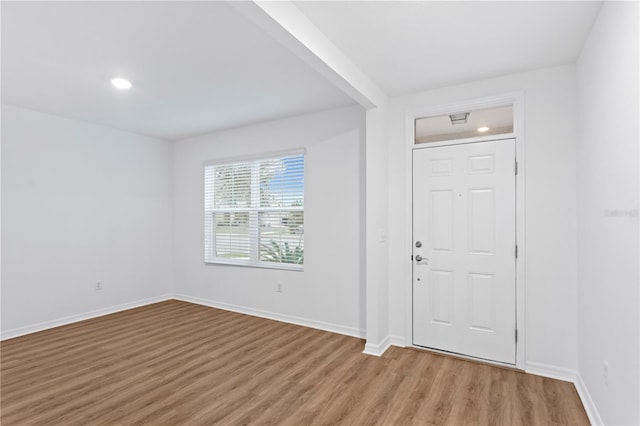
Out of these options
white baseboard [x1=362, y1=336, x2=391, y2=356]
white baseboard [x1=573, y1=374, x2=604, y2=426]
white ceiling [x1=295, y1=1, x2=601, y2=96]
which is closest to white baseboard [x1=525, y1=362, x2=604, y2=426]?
white baseboard [x1=573, y1=374, x2=604, y2=426]

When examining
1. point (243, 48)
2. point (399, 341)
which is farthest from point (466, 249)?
point (243, 48)

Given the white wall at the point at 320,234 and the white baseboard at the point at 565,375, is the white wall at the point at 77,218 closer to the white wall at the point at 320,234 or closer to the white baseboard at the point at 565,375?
the white wall at the point at 320,234

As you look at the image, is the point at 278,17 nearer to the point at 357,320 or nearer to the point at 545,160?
the point at 545,160

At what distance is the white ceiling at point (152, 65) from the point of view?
219cm

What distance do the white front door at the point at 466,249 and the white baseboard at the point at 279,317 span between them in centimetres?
81

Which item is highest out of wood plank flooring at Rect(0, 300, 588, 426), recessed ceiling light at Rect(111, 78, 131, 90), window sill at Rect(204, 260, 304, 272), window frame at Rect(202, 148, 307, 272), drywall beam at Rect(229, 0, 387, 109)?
recessed ceiling light at Rect(111, 78, 131, 90)

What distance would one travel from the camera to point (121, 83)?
322 cm

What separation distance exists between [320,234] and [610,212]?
2764mm

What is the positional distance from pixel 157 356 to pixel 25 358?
4.11 feet

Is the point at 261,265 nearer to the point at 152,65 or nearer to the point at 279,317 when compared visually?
the point at 279,317

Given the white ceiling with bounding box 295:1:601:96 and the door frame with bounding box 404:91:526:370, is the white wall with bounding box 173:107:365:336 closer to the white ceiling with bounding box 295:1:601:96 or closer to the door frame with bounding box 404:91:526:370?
the door frame with bounding box 404:91:526:370

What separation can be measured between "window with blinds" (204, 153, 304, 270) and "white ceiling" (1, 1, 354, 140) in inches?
29.7

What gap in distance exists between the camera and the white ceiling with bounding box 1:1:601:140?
2.12 m

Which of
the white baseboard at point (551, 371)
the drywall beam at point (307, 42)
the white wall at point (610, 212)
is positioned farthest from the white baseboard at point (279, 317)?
the drywall beam at point (307, 42)
